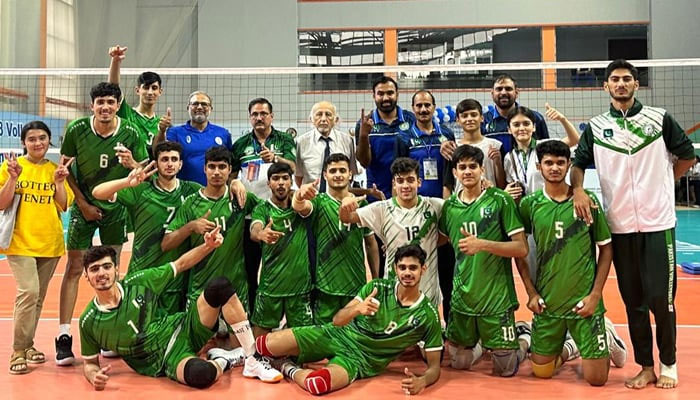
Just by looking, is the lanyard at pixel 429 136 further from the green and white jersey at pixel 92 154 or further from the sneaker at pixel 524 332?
the green and white jersey at pixel 92 154

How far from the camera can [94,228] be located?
16.9ft

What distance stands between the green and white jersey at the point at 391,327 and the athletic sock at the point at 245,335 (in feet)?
2.29

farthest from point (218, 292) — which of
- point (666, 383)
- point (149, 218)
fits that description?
point (666, 383)

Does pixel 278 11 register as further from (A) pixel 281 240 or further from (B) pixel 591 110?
(A) pixel 281 240

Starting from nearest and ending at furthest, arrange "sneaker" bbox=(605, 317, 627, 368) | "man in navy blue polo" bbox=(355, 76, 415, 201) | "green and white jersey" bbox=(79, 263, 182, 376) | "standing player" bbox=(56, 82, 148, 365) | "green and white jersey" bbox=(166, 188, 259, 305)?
1. "green and white jersey" bbox=(79, 263, 182, 376)
2. "sneaker" bbox=(605, 317, 627, 368)
3. "green and white jersey" bbox=(166, 188, 259, 305)
4. "standing player" bbox=(56, 82, 148, 365)
5. "man in navy blue polo" bbox=(355, 76, 415, 201)

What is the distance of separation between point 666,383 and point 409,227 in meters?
2.07

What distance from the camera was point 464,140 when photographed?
5188 mm

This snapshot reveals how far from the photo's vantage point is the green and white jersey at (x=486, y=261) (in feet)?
14.6

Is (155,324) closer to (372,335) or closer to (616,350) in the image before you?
(372,335)

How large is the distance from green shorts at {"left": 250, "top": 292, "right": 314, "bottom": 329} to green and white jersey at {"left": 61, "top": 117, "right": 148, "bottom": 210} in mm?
1533

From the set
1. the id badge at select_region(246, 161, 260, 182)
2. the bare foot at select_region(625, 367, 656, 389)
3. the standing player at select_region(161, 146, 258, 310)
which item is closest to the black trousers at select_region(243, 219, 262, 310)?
the standing player at select_region(161, 146, 258, 310)

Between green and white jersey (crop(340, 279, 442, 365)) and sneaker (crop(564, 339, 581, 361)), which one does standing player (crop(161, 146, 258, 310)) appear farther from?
sneaker (crop(564, 339, 581, 361))

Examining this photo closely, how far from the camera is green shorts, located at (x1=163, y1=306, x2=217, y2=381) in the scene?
172 inches

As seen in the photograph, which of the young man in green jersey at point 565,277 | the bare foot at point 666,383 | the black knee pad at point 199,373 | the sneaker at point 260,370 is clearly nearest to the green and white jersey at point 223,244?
the sneaker at point 260,370
